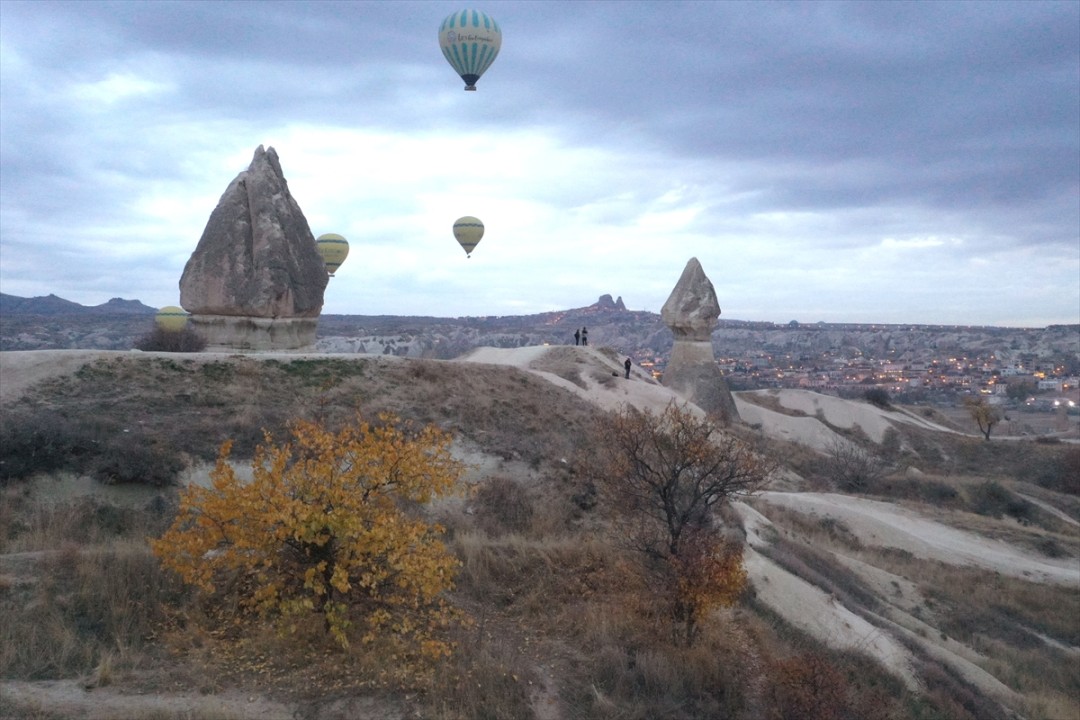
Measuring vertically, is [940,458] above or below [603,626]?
below

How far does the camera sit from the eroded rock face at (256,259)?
53.3ft

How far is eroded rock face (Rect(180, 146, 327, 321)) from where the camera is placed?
1625 centimetres

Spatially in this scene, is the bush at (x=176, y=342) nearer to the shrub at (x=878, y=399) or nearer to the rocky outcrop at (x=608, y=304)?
the shrub at (x=878, y=399)

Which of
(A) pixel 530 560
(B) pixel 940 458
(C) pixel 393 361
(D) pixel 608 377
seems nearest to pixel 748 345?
(B) pixel 940 458

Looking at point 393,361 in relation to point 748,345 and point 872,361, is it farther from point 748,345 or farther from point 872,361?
point 748,345

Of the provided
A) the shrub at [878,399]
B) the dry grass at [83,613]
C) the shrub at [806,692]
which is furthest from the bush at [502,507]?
the shrub at [878,399]

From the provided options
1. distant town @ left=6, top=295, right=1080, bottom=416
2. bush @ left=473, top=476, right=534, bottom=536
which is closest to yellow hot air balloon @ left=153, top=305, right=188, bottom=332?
distant town @ left=6, top=295, right=1080, bottom=416

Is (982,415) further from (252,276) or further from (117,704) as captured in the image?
(117,704)

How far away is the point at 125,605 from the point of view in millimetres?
5660

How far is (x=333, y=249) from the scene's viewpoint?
26.5 m

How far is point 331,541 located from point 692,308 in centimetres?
2407

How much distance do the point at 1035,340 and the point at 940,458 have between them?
6341 cm

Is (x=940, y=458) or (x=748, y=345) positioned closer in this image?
(x=940, y=458)

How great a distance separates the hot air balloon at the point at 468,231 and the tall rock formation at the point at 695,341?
705 centimetres
